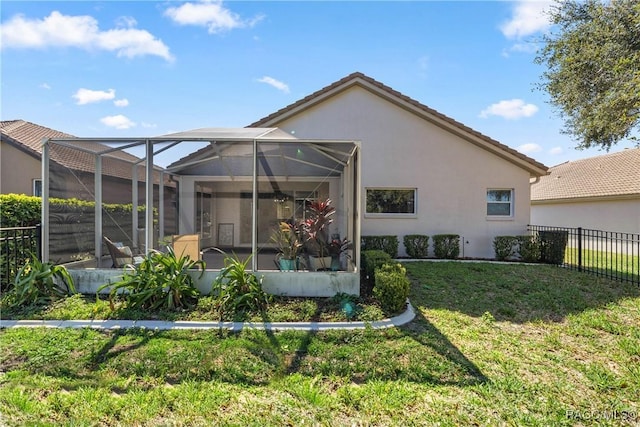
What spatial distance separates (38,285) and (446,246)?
37.7ft

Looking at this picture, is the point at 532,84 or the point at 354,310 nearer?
the point at 354,310

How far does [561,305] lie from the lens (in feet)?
21.4

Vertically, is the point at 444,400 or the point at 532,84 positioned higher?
the point at 532,84

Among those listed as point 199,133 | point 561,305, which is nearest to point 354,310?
point 561,305

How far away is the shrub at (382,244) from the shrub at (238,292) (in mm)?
5940

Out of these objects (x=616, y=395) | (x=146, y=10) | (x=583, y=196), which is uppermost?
(x=146, y=10)

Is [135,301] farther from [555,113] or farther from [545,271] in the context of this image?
[555,113]

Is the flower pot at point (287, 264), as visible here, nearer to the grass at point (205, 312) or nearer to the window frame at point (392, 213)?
the grass at point (205, 312)

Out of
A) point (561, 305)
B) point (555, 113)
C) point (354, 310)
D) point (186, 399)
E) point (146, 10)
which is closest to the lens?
point (186, 399)

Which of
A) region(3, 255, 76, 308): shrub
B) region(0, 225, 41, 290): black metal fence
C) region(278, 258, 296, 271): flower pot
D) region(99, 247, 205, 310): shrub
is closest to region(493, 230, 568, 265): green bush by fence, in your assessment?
region(278, 258, 296, 271): flower pot

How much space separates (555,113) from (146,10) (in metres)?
13.5

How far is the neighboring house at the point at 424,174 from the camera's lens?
12.2 meters

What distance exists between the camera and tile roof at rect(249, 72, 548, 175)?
11.9 m

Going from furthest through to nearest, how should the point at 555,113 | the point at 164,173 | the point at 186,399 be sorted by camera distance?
the point at 555,113 → the point at 164,173 → the point at 186,399
